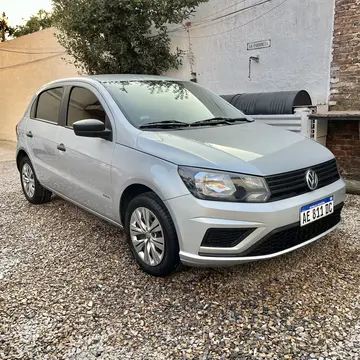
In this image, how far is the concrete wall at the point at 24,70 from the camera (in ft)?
38.1

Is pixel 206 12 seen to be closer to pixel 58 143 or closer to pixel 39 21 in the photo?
pixel 58 143

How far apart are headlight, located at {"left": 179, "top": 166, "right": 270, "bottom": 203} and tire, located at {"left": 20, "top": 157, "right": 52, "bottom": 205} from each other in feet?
9.98

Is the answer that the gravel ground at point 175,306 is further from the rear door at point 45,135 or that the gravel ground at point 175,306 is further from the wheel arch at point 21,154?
the wheel arch at point 21,154

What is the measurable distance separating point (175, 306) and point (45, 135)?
268 cm

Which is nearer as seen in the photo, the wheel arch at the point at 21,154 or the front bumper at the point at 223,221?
the front bumper at the point at 223,221

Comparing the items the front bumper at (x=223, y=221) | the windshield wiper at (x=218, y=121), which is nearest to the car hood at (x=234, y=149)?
the windshield wiper at (x=218, y=121)

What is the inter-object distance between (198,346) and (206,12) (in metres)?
6.68

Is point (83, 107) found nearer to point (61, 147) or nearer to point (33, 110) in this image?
point (61, 147)

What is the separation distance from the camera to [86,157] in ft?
11.6

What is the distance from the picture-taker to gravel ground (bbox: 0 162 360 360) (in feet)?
7.26

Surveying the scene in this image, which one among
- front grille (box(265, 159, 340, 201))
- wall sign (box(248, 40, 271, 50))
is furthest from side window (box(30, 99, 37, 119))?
wall sign (box(248, 40, 271, 50))

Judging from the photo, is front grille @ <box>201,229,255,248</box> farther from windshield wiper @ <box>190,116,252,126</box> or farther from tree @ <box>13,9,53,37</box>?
tree @ <box>13,9,53,37</box>

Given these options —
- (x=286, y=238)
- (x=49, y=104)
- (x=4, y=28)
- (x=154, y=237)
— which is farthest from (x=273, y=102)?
(x=4, y=28)

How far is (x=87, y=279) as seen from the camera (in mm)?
3055
